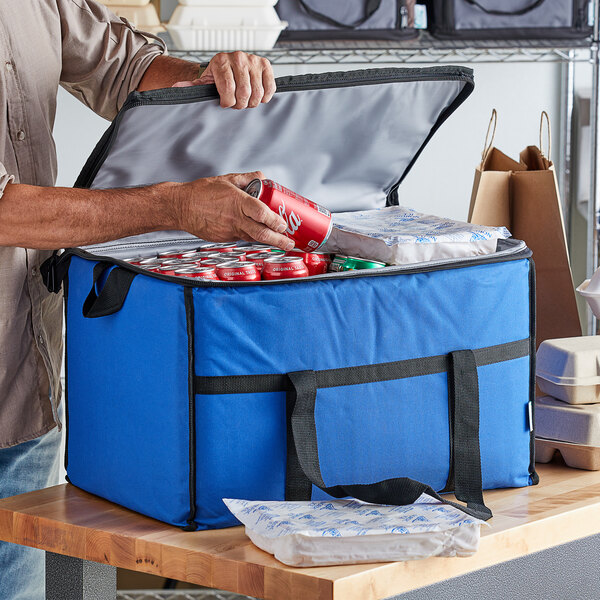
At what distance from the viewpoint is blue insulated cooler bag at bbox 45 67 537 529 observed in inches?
36.4

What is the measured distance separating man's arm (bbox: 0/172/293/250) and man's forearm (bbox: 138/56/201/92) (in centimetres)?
31

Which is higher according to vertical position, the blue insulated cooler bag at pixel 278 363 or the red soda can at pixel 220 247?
the red soda can at pixel 220 247

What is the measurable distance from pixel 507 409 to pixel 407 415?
141 mm

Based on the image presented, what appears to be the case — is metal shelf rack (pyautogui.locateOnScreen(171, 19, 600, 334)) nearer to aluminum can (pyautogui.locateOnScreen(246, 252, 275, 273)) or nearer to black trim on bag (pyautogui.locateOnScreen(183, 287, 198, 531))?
aluminum can (pyautogui.locateOnScreen(246, 252, 275, 273))

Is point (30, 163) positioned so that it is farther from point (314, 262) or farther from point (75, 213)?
point (314, 262)

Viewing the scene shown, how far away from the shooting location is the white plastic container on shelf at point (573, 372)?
3.90ft

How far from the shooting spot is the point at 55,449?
137 cm

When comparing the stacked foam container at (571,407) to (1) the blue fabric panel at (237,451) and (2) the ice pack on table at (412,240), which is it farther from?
(1) the blue fabric panel at (237,451)

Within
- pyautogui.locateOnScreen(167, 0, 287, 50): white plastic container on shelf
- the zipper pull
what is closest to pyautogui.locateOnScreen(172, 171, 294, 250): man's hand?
pyautogui.locateOnScreen(167, 0, 287, 50): white plastic container on shelf

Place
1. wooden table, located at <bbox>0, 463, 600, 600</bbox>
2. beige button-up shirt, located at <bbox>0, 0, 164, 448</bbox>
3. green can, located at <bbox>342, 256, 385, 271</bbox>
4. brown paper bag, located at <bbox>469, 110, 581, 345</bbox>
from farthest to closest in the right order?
brown paper bag, located at <bbox>469, 110, 581, 345</bbox>, beige button-up shirt, located at <bbox>0, 0, 164, 448</bbox>, green can, located at <bbox>342, 256, 385, 271</bbox>, wooden table, located at <bbox>0, 463, 600, 600</bbox>

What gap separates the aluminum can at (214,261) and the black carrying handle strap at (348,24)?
0.99 metres

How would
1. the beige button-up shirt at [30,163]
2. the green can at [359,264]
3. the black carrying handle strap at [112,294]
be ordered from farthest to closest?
the beige button-up shirt at [30,163]
the green can at [359,264]
the black carrying handle strap at [112,294]

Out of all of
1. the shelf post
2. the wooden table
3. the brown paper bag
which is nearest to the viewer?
the wooden table

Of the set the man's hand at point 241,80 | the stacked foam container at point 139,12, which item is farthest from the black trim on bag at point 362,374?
the stacked foam container at point 139,12
